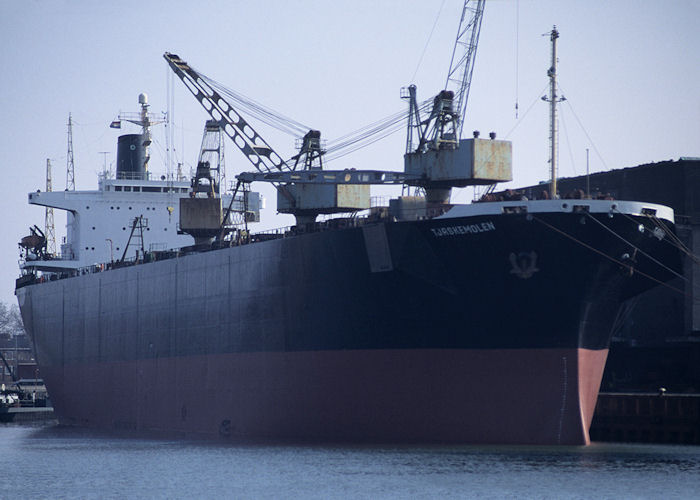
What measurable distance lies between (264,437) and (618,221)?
40.3ft

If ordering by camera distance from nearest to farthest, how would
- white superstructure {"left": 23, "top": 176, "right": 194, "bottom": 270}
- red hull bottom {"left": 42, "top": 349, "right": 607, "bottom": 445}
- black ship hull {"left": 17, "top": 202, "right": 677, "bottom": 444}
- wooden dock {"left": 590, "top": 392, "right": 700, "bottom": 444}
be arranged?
1. black ship hull {"left": 17, "top": 202, "right": 677, "bottom": 444}
2. red hull bottom {"left": 42, "top": 349, "right": 607, "bottom": 445}
3. wooden dock {"left": 590, "top": 392, "right": 700, "bottom": 444}
4. white superstructure {"left": 23, "top": 176, "right": 194, "bottom": 270}

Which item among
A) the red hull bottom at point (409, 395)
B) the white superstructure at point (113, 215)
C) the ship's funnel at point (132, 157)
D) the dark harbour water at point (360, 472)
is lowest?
the dark harbour water at point (360, 472)

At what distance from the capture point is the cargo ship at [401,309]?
28797mm

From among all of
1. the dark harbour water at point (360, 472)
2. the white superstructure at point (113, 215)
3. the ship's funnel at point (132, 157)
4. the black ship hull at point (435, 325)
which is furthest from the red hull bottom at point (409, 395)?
the ship's funnel at point (132, 157)

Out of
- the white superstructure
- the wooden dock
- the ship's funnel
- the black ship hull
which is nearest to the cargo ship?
the black ship hull

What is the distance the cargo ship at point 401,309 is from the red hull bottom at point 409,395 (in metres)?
0.05

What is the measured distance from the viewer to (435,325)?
97.4ft

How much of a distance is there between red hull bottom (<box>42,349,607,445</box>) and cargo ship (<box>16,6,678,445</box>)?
5 centimetres

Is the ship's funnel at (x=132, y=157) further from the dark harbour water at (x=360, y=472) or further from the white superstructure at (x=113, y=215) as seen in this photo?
the dark harbour water at (x=360, y=472)

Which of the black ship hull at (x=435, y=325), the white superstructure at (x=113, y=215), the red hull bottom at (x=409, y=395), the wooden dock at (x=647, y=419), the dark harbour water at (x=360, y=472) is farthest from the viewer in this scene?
the white superstructure at (x=113, y=215)

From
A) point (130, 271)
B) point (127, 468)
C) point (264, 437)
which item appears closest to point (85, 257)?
point (130, 271)

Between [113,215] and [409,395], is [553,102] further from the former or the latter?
[113,215]

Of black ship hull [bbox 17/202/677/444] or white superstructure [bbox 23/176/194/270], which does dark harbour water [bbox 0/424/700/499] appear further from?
white superstructure [bbox 23/176/194/270]

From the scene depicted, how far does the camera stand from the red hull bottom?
28906mm
